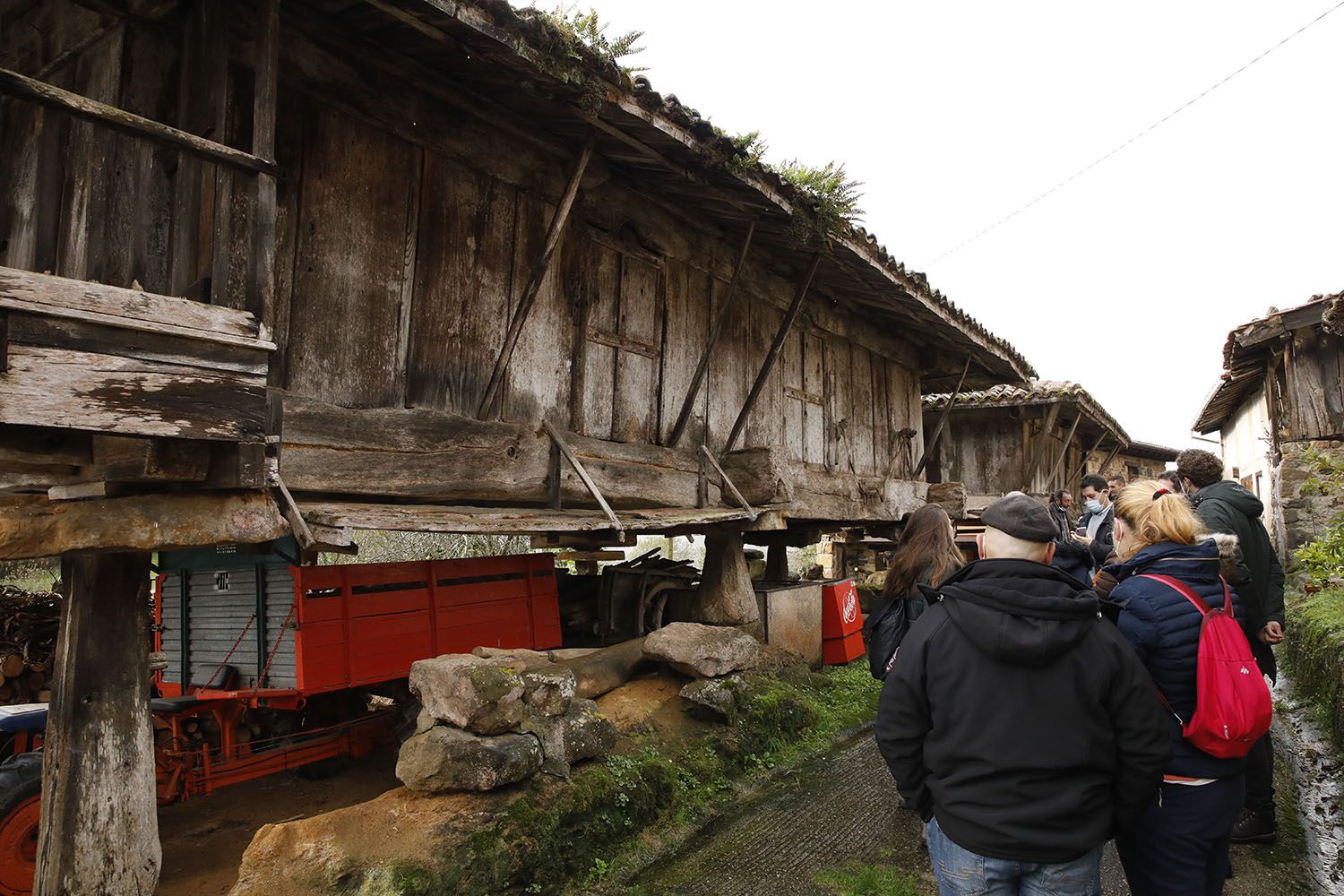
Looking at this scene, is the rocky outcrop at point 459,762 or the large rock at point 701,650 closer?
the rocky outcrop at point 459,762

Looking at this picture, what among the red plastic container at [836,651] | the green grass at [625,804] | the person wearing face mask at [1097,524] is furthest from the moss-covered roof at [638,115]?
the red plastic container at [836,651]

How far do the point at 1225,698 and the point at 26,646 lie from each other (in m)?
10.7

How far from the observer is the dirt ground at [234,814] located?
468cm

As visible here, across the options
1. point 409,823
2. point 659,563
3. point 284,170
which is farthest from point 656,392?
point 409,823

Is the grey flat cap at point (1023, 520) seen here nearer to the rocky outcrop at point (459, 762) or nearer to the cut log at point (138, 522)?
the rocky outcrop at point (459, 762)

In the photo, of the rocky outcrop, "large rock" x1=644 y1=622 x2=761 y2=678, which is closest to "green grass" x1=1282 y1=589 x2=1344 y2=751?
"large rock" x1=644 y1=622 x2=761 y2=678

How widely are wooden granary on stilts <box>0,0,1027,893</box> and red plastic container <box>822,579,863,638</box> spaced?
106 inches

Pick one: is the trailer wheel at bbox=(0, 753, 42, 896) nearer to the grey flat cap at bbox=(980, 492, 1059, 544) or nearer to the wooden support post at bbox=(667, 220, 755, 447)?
the wooden support post at bbox=(667, 220, 755, 447)

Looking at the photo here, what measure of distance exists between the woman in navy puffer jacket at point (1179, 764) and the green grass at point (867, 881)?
4.63ft

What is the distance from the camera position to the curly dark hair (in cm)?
376

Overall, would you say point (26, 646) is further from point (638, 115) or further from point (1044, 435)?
point (1044, 435)

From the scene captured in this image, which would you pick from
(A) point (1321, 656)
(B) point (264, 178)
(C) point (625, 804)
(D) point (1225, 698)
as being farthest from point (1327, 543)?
(B) point (264, 178)

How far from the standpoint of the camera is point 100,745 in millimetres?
3496

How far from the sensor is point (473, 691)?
150 inches
